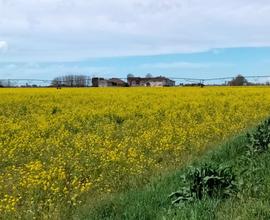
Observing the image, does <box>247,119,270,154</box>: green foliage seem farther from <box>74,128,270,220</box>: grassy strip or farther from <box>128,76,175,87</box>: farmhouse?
<box>128,76,175,87</box>: farmhouse

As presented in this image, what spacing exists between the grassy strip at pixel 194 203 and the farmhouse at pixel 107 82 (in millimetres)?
61269

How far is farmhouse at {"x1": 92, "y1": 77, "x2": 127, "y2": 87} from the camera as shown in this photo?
2719 inches

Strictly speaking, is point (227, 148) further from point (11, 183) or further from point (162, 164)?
point (11, 183)

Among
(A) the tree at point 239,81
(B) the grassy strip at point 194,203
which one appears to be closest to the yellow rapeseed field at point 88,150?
(B) the grassy strip at point 194,203

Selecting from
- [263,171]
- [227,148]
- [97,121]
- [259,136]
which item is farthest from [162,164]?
[97,121]

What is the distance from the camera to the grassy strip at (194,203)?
16.8 ft

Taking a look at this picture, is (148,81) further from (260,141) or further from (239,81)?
(260,141)

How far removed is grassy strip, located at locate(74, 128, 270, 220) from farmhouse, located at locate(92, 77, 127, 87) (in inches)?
2412

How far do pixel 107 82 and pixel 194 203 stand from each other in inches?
2685

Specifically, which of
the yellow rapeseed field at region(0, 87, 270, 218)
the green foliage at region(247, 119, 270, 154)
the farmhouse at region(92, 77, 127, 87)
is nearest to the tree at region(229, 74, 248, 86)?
the farmhouse at region(92, 77, 127, 87)

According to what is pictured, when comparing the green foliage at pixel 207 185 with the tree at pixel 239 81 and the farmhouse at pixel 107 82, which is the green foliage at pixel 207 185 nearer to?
the tree at pixel 239 81

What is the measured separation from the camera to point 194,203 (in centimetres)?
555

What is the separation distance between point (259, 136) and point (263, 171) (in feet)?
7.91

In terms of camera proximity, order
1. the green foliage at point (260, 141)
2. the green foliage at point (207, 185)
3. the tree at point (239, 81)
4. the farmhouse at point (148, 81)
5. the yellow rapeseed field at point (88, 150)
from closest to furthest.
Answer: the green foliage at point (207, 185), the yellow rapeseed field at point (88, 150), the green foliage at point (260, 141), the tree at point (239, 81), the farmhouse at point (148, 81)
